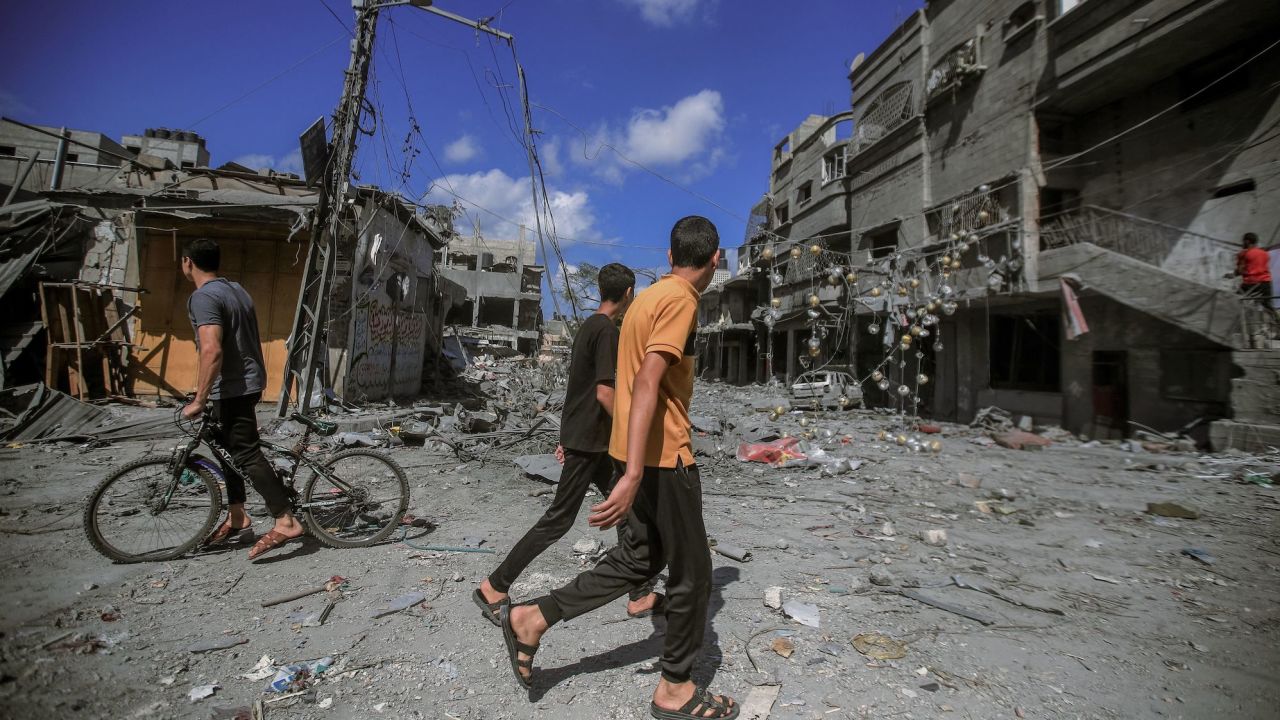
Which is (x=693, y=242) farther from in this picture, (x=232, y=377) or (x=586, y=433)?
(x=232, y=377)

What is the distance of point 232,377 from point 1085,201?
1691 centimetres

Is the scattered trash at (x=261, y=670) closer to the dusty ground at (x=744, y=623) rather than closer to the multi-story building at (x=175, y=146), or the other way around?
the dusty ground at (x=744, y=623)

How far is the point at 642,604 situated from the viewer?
2.93m

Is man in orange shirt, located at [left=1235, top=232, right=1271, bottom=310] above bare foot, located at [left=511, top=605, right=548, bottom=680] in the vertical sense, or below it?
above

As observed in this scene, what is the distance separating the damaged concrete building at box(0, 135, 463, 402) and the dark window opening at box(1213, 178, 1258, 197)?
1593 centimetres

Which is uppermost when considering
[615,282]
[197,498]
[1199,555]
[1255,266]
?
[1255,266]

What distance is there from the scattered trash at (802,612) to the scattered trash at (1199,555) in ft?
10.9

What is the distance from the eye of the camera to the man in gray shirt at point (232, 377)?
10.6 ft

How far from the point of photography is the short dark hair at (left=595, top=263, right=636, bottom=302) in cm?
319

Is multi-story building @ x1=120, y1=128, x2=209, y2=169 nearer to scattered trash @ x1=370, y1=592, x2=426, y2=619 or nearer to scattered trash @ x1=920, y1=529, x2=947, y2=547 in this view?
Answer: scattered trash @ x1=370, y1=592, x2=426, y2=619

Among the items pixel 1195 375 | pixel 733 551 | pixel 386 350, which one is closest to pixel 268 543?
pixel 733 551

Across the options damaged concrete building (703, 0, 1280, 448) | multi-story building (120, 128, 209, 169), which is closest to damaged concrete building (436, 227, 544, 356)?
multi-story building (120, 128, 209, 169)

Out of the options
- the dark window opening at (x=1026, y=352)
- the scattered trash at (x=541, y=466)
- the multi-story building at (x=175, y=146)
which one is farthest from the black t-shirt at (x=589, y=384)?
the multi-story building at (x=175, y=146)

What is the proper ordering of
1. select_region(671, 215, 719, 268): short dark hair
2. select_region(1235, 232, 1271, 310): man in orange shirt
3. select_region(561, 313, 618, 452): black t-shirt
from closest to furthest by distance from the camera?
select_region(671, 215, 719, 268): short dark hair, select_region(561, 313, 618, 452): black t-shirt, select_region(1235, 232, 1271, 310): man in orange shirt
